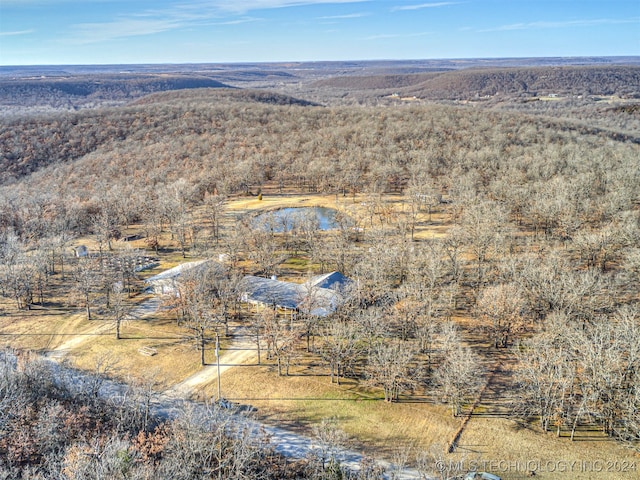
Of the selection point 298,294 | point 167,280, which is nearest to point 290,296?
point 298,294

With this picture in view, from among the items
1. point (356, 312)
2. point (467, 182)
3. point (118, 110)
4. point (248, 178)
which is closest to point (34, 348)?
point (356, 312)

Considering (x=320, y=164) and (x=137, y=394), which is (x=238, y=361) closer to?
(x=137, y=394)

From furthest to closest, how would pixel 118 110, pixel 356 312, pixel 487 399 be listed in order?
pixel 118 110 → pixel 356 312 → pixel 487 399

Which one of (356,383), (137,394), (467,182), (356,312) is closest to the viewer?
(137,394)

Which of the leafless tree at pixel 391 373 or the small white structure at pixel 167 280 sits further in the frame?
the small white structure at pixel 167 280

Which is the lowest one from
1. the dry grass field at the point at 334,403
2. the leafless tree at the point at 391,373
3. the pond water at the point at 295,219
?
the dry grass field at the point at 334,403

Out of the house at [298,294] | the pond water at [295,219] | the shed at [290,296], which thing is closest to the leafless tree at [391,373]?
the shed at [290,296]

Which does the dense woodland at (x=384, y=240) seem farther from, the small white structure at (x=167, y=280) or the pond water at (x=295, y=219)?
the small white structure at (x=167, y=280)
